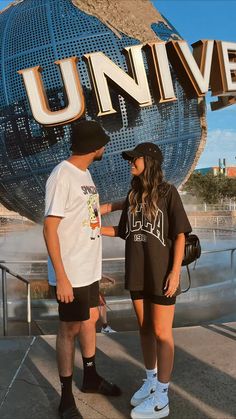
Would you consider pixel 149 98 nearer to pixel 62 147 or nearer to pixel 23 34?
pixel 62 147

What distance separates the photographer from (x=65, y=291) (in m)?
2.14

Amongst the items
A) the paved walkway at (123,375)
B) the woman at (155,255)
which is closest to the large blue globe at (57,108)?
the paved walkway at (123,375)

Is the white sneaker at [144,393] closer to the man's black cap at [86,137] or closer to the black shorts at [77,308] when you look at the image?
the black shorts at [77,308]

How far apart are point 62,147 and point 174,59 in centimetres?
214

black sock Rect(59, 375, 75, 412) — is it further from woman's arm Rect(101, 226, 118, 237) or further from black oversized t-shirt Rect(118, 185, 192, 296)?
woman's arm Rect(101, 226, 118, 237)

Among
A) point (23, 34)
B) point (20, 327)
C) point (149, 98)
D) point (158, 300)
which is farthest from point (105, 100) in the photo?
point (158, 300)


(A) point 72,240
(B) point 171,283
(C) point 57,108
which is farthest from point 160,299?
(C) point 57,108

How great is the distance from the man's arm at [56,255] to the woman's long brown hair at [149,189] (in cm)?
45

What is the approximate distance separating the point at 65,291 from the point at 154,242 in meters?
0.52

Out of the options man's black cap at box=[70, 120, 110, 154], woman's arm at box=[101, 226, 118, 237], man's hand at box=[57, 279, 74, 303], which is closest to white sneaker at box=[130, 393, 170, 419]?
man's hand at box=[57, 279, 74, 303]

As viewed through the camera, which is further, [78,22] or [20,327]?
[78,22]

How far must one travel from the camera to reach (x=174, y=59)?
6.48 m

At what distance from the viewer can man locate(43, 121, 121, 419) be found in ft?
7.05

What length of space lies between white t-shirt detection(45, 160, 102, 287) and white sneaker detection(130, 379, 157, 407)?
2.23ft
